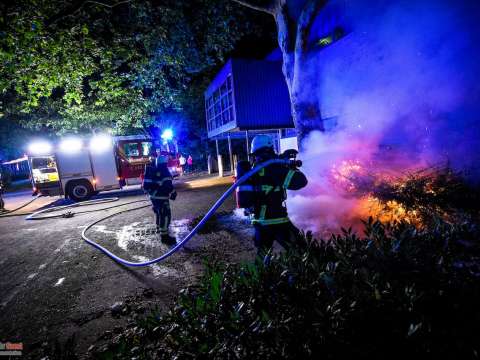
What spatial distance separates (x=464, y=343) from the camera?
131 centimetres

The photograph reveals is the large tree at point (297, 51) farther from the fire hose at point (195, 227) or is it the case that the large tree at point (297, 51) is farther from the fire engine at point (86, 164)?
the fire engine at point (86, 164)

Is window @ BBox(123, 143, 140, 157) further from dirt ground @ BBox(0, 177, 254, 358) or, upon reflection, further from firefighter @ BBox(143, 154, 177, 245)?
firefighter @ BBox(143, 154, 177, 245)

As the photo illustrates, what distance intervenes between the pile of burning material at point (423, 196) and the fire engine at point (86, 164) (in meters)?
12.6

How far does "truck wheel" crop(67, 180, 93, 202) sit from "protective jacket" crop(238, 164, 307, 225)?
13.2 meters

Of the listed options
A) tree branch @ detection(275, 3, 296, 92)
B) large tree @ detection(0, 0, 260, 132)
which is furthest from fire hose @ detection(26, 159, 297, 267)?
large tree @ detection(0, 0, 260, 132)

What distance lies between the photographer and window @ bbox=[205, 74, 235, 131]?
48.5 feet

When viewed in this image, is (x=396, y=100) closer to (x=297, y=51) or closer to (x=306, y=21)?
(x=297, y=51)

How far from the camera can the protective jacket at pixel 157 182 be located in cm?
575

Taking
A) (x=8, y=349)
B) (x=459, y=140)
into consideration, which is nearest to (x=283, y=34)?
(x=459, y=140)

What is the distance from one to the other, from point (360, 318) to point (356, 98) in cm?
783

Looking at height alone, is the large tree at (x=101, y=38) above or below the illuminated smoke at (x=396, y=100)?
above

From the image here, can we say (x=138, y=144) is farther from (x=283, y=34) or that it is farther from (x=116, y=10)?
(x=283, y=34)

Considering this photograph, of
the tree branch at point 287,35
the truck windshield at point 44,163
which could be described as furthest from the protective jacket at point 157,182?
the truck windshield at point 44,163

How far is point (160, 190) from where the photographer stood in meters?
5.85
